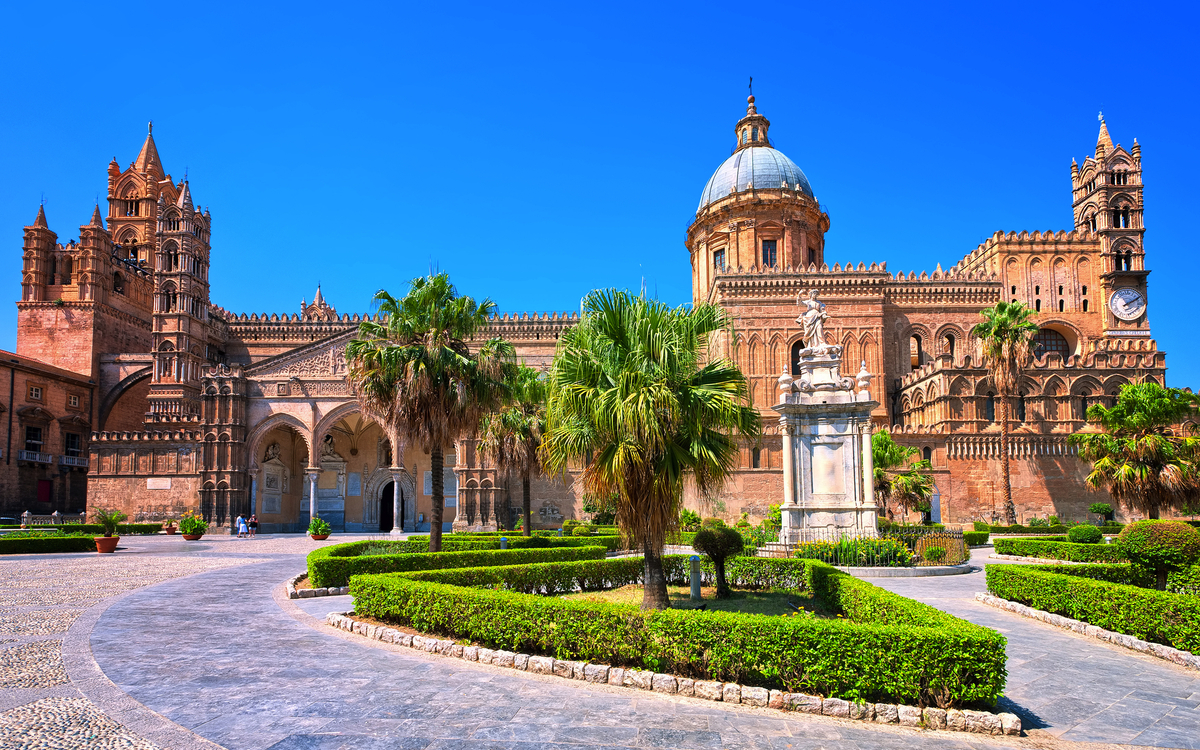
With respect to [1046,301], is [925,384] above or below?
below

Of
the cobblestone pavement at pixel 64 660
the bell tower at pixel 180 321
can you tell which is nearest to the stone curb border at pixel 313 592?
the cobblestone pavement at pixel 64 660

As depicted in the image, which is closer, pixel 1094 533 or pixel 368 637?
pixel 368 637

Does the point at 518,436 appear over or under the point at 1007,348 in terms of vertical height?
under

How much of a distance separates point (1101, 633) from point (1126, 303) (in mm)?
47068

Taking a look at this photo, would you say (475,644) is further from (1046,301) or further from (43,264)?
(43,264)

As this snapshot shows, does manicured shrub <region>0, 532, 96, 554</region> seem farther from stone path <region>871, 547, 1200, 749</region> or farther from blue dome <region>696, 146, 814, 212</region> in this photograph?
blue dome <region>696, 146, 814, 212</region>

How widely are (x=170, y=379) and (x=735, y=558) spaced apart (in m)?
42.8

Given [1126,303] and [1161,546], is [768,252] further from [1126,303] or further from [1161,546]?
[1161,546]

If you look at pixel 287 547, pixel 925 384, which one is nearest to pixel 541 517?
pixel 287 547

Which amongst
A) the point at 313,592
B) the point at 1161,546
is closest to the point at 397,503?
the point at 313,592

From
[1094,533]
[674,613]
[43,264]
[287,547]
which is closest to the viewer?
[674,613]

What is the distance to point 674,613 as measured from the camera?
8.08 meters

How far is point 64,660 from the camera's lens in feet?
28.3

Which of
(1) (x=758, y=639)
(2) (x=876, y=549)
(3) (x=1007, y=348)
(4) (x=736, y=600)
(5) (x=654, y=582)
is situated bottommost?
(4) (x=736, y=600)
